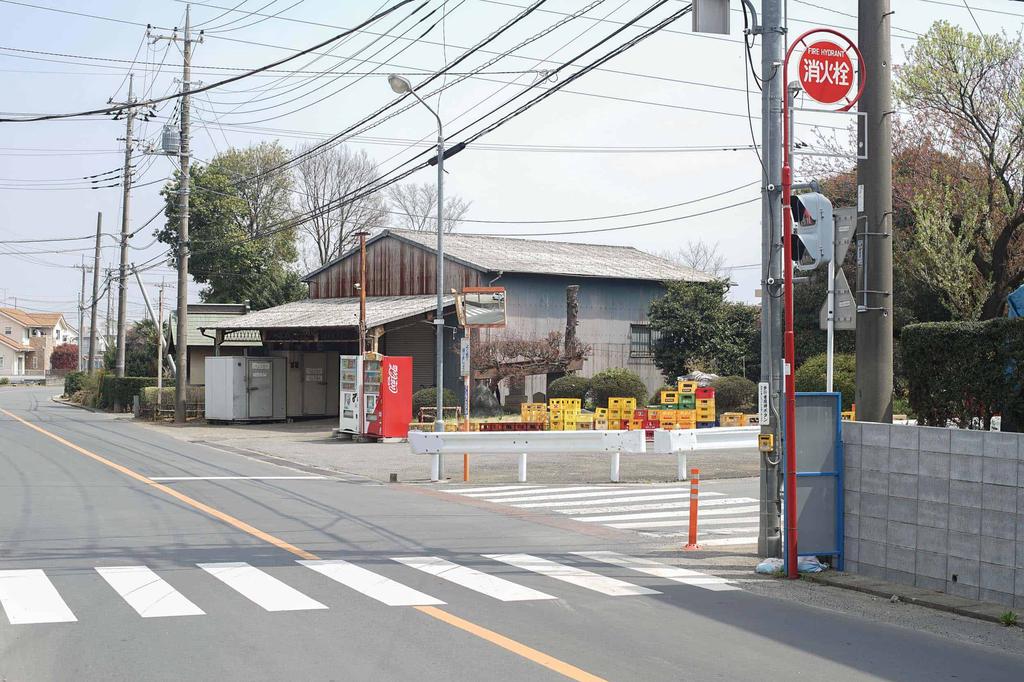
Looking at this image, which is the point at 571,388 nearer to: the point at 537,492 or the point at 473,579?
the point at 537,492

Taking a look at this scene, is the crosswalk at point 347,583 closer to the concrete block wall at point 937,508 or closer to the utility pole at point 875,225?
the concrete block wall at point 937,508

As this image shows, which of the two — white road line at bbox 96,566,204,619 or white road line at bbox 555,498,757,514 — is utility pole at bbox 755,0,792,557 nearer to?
white road line at bbox 555,498,757,514

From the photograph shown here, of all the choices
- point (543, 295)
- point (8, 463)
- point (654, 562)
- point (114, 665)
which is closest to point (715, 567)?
point (654, 562)

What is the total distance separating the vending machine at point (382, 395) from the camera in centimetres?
3084

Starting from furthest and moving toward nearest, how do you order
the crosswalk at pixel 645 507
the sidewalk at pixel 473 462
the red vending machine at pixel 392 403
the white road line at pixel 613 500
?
the red vending machine at pixel 392 403 → the sidewalk at pixel 473 462 → the white road line at pixel 613 500 → the crosswalk at pixel 645 507

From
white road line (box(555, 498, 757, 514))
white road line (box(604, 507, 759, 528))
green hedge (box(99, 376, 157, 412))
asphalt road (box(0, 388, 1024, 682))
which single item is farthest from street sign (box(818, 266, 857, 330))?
green hedge (box(99, 376, 157, 412))

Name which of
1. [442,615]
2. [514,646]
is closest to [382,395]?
[442,615]

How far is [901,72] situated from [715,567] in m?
24.4

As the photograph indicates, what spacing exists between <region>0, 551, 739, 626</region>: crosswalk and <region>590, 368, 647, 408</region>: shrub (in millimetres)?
27293

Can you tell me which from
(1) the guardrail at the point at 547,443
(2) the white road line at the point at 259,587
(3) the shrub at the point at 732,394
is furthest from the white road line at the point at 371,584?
(3) the shrub at the point at 732,394

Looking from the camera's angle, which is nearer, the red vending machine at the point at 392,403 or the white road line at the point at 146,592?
the white road line at the point at 146,592

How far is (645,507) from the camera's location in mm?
17156

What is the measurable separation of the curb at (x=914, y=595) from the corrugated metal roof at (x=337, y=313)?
1046 inches

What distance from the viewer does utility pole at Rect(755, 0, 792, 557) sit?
468 inches
